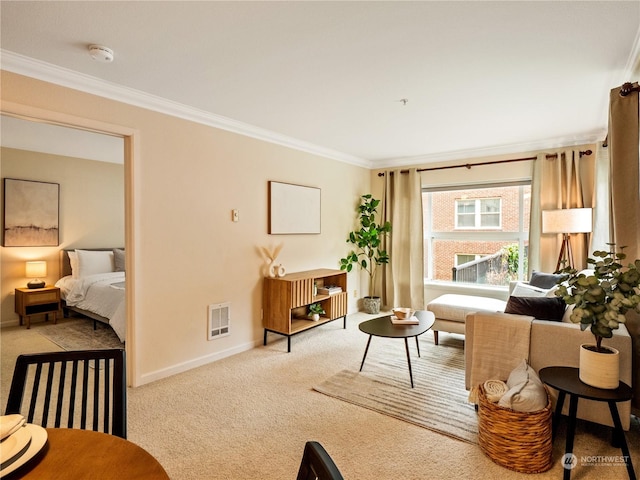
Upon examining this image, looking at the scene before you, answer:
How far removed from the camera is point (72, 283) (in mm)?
4734

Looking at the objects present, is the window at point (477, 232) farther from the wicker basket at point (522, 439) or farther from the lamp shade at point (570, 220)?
the wicker basket at point (522, 439)

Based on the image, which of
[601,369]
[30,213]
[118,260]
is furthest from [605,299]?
[30,213]

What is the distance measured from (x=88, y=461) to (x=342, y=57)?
2315 mm

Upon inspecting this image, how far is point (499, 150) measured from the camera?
460 cm

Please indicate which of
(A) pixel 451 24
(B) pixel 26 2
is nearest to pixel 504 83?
(A) pixel 451 24

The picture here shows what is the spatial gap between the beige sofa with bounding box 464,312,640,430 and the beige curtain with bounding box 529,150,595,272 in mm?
2105

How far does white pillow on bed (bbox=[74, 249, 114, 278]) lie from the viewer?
4.99 m

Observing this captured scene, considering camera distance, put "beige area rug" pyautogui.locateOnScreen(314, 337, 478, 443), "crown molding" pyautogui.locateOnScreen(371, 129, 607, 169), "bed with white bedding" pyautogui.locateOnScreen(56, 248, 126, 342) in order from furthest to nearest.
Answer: "bed with white bedding" pyautogui.locateOnScreen(56, 248, 126, 342) → "crown molding" pyautogui.locateOnScreen(371, 129, 607, 169) → "beige area rug" pyautogui.locateOnScreen(314, 337, 478, 443)

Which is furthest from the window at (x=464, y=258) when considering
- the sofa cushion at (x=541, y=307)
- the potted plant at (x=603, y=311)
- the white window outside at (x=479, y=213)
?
the potted plant at (x=603, y=311)

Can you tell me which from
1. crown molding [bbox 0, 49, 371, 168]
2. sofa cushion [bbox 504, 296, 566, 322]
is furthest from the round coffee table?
crown molding [bbox 0, 49, 371, 168]

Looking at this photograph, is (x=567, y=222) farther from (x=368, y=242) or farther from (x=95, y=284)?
(x=95, y=284)

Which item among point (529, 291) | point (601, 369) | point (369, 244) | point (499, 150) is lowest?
point (601, 369)

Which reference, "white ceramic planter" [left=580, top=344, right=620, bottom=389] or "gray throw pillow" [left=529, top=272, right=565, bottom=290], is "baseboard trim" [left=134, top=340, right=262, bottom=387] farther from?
"gray throw pillow" [left=529, top=272, right=565, bottom=290]

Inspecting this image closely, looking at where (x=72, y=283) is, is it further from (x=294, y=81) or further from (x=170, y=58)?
(x=294, y=81)
